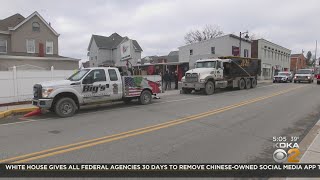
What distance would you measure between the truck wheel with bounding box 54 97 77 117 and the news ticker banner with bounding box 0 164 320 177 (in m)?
5.95

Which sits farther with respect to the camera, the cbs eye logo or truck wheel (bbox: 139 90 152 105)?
truck wheel (bbox: 139 90 152 105)

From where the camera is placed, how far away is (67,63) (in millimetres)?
31891

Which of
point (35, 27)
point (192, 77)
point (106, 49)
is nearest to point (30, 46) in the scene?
point (35, 27)

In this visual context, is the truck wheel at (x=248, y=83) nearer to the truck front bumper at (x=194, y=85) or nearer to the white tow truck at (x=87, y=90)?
the truck front bumper at (x=194, y=85)

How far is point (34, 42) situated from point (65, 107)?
988 inches

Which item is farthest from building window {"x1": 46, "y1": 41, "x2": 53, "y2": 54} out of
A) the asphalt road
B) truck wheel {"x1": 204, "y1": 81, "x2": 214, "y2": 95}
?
the asphalt road

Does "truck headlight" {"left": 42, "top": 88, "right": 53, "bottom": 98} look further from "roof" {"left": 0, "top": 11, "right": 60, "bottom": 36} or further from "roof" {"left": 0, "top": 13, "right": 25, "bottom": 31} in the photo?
"roof" {"left": 0, "top": 13, "right": 25, "bottom": 31}

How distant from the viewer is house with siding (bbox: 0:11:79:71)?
101ft

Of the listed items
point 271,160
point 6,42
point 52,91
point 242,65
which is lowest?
point 271,160

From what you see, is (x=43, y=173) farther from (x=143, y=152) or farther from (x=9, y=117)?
(x=9, y=117)

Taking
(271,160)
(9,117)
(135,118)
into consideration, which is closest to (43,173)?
(271,160)

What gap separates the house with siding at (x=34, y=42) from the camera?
30.7 metres

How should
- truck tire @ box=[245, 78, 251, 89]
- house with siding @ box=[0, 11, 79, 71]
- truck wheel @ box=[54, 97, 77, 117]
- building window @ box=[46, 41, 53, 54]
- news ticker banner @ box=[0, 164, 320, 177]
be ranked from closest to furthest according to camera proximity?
news ticker banner @ box=[0, 164, 320, 177] → truck wheel @ box=[54, 97, 77, 117] → truck tire @ box=[245, 78, 251, 89] → house with siding @ box=[0, 11, 79, 71] → building window @ box=[46, 41, 53, 54]

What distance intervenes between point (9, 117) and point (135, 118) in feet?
17.7
